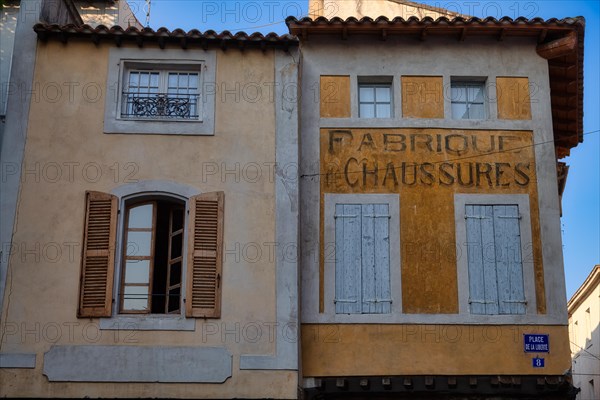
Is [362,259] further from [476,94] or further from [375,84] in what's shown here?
[476,94]

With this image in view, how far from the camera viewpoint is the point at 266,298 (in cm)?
1470

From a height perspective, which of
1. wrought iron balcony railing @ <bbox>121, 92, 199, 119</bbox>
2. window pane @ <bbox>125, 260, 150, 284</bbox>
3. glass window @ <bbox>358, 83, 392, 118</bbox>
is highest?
glass window @ <bbox>358, 83, 392, 118</bbox>

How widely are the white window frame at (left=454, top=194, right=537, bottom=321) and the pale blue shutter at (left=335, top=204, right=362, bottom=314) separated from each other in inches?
68.4

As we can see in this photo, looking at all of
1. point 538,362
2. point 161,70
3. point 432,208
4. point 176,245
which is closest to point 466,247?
point 432,208

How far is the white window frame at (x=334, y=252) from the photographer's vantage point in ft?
50.2

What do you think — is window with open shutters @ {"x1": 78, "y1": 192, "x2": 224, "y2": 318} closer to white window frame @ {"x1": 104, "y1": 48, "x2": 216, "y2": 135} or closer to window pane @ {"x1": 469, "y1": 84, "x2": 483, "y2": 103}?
white window frame @ {"x1": 104, "y1": 48, "x2": 216, "y2": 135}

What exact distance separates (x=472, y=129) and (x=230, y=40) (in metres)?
4.64

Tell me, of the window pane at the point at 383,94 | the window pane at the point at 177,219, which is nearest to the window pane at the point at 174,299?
the window pane at the point at 177,219

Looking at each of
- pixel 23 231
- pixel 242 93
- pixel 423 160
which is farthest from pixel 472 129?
pixel 23 231

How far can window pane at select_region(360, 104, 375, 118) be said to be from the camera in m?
16.6

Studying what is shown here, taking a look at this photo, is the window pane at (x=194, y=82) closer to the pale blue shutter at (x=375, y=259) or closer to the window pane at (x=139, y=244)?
the window pane at (x=139, y=244)

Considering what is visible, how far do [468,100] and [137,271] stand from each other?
684cm

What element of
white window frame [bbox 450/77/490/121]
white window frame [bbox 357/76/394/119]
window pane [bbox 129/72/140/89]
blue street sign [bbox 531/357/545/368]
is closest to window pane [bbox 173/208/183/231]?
window pane [bbox 129/72/140/89]

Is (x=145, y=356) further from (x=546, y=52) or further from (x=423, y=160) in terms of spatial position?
(x=546, y=52)
